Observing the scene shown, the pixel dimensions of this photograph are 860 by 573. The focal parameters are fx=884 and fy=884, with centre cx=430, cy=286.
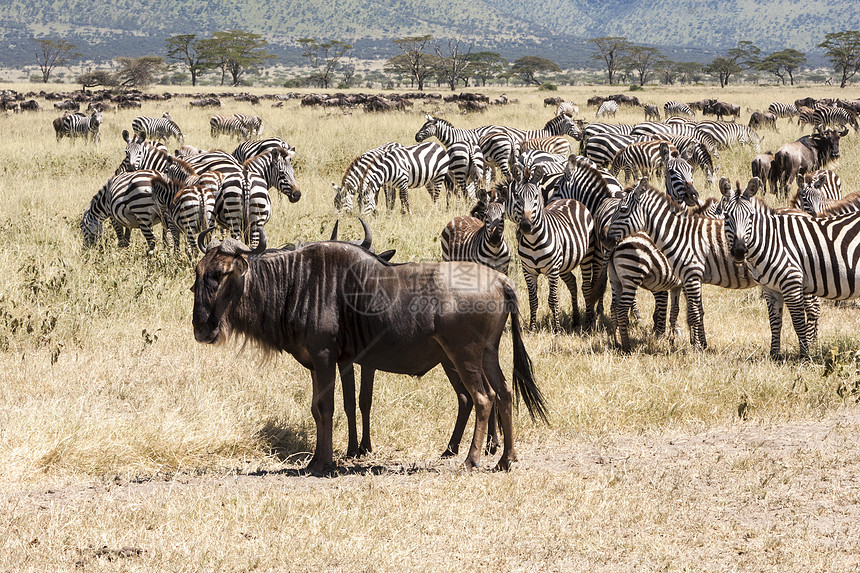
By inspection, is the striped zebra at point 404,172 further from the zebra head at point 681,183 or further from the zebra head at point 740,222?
the zebra head at point 740,222

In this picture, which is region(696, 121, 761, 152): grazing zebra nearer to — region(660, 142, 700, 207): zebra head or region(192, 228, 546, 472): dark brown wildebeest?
region(660, 142, 700, 207): zebra head

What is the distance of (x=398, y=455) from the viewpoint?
590 cm

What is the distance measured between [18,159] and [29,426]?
14.0 m

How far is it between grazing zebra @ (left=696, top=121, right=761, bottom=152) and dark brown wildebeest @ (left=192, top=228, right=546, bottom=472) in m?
15.0

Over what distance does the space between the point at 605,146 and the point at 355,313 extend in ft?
42.7

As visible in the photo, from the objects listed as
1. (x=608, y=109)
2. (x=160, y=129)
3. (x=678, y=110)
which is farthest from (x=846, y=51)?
(x=160, y=129)

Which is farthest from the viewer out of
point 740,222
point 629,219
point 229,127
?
point 229,127

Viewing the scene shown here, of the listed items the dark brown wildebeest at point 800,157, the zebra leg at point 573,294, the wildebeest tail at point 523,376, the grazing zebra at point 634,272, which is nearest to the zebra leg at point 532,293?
the zebra leg at point 573,294

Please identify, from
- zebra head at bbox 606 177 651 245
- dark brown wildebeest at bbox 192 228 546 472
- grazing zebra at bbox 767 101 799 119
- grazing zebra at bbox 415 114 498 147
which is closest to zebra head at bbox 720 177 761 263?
zebra head at bbox 606 177 651 245

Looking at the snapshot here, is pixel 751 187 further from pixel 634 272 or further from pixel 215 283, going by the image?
pixel 215 283

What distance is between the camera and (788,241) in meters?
7.91

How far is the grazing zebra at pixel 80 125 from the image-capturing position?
75.4 feet

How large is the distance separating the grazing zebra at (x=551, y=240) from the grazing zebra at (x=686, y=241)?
523 millimetres

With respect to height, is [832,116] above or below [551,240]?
above
